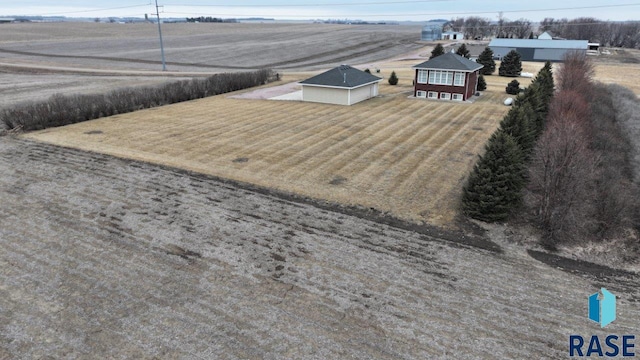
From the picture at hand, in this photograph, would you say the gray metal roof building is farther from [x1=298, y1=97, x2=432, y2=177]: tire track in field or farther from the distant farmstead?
[x1=298, y1=97, x2=432, y2=177]: tire track in field

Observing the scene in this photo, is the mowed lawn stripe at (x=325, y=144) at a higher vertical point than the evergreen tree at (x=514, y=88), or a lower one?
lower

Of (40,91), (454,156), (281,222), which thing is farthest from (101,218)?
(40,91)

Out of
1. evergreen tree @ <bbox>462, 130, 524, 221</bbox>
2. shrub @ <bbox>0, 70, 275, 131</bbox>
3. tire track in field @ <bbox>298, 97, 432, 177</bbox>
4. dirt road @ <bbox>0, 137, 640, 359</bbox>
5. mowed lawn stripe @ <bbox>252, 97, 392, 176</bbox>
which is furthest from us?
shrub @ <bbox>0, 70, 275, 131</bbox>

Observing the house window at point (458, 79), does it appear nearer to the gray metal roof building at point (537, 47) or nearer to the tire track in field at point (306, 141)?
the tire track in field at point (306, 141)

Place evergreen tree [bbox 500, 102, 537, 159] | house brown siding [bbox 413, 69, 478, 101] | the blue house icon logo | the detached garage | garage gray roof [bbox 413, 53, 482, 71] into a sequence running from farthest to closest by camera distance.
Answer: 1. house brown siding [bbox 413, 69, 478, 101]
2. garage gray roof [bbox 413, 53, 482, 71]
3. the detached garage
4. evergreen tree [bbox 500, 102, 537, 159]
5. the blue house icon logo

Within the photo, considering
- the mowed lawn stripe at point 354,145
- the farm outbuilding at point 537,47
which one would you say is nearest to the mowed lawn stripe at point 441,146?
Result: the mowed lawn stripe at point 354,145

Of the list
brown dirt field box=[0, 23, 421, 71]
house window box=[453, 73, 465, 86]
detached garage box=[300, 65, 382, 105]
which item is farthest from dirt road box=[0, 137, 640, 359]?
brown dirt field box=[0, 23, 421, 71]

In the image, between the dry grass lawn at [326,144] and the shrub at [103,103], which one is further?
the shrub at [103,103]
